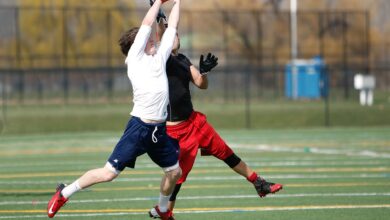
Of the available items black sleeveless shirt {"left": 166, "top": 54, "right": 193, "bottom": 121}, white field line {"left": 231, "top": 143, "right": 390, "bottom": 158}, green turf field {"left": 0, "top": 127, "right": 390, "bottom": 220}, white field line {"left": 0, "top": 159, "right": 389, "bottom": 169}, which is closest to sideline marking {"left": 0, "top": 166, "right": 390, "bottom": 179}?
green turf field {"left": 0, "top": 127, "right": 390, "bottom": 220}

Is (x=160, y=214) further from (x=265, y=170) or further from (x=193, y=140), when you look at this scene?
(x=265, y=170)

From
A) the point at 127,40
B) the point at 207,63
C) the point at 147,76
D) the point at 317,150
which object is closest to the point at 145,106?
the point at 147,76

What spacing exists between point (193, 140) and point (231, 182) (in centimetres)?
434

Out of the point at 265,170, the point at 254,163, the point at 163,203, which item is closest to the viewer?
the point at 163,203

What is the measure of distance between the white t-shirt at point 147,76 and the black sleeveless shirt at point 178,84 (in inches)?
40.1

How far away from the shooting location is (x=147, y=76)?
9.80 m

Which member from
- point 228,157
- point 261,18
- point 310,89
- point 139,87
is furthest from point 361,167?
point 261,18

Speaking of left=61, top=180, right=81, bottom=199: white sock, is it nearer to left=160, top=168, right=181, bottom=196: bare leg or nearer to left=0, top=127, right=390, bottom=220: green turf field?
left=160, top=168, right=181, bottom=196: bare leg

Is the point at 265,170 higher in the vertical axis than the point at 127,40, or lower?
lower

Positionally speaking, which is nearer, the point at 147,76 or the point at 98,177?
the point at 147,76

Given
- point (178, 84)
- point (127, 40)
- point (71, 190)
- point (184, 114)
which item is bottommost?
point (71, 190)

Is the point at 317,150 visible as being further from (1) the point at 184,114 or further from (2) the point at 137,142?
(2) the point at 137,142

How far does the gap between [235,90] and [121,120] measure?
19.1m

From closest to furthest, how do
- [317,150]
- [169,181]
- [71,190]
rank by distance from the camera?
[71,190] < [169,181] < [317,150]
